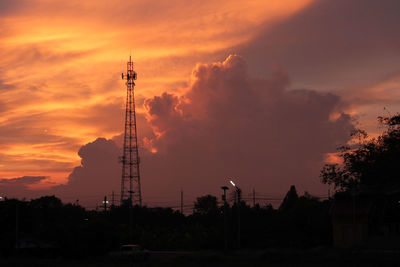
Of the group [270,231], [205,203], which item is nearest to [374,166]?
[270,231]

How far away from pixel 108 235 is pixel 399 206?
3321 centimetres

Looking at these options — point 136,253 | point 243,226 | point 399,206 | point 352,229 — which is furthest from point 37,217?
point 399,206

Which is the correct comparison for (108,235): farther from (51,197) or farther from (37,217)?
(51,197)

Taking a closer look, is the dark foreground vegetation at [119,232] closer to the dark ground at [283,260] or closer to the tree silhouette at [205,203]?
the dark ground at [283,260]

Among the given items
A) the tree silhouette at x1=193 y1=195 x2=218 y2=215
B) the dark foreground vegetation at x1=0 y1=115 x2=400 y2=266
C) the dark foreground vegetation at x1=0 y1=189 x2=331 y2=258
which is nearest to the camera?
the dark foreground vegetation at x1=0 y1=115 x2=400 y2=266

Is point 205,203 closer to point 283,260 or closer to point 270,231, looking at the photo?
point 270,231

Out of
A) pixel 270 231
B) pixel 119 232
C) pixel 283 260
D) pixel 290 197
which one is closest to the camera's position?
pixel 283 260

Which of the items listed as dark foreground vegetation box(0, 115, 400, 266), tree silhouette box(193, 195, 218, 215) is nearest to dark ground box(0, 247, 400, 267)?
dark foreground vegetation box(0, 115, 400, 266)

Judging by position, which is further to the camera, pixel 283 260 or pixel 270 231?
pixel 270 231

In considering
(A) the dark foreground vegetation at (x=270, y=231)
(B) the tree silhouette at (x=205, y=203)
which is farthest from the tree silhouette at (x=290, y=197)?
(B) the tree silhouette at (x=205, y=203)

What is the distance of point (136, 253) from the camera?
2168 inches

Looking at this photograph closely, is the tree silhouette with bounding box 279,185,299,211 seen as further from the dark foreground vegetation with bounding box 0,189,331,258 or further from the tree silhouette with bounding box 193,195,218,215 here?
the tree silhouette with bounding box 193,195,218,215

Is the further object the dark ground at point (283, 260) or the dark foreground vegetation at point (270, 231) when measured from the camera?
the dark foreground vegetation at point (270, 231)

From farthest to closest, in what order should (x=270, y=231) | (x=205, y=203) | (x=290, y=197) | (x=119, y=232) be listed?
(x=205, y=203) → (x=290, y=197) → (x=270, y=231) → (x=119, y=232)
